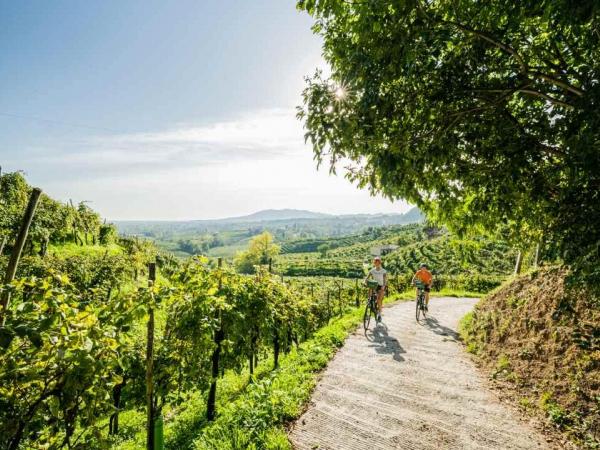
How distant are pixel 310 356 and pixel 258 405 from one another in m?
2.77

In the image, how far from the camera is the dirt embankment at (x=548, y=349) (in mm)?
4875

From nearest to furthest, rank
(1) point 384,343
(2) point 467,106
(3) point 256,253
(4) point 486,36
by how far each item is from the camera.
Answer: (4) point 486,36, (2) point 467,106, (1) point 384,343, (3) point 256,253

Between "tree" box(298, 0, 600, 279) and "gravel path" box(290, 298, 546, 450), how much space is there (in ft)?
10.6

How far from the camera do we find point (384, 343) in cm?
959

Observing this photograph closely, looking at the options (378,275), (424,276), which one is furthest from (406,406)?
(424,276)

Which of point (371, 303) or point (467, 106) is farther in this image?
point (371, 303)

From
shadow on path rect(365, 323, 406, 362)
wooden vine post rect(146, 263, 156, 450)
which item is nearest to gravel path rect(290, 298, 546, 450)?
shadow on path rect(365, 323, 406, 362)

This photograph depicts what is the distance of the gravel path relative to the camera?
4.96 meters

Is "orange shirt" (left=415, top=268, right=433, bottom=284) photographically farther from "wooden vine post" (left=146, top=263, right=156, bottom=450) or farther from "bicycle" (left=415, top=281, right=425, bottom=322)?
"wooden vine post" (left=146, top=263, right=156, bottom=450)

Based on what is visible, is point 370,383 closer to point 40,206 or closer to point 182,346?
point 182,346

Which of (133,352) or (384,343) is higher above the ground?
(133,352)

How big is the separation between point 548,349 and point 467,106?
5.14 metres

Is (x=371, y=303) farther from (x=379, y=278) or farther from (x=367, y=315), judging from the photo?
(x=379, y=278)

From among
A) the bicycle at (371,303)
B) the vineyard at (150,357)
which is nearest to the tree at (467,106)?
the vineyard at (150,357)
